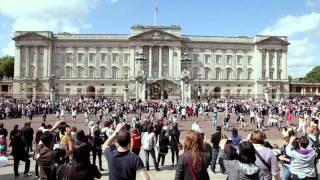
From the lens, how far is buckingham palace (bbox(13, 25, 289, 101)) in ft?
293

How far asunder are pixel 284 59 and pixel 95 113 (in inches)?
2495

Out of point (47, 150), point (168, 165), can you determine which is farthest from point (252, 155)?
point (168, 165)

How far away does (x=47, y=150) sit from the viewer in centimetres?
832

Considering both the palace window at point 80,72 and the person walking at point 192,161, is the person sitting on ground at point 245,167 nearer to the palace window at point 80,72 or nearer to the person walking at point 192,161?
the person walking at point 192,161

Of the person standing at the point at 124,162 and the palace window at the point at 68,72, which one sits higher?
the palace window at the point at 68,72

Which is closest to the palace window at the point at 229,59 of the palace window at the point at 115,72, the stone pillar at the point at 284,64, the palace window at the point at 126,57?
the stone pillar at the point at 284,64

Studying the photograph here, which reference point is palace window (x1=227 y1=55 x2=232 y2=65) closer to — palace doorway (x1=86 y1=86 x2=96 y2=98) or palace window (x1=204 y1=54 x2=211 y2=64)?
palace window (x1=204 y1=54 x2=211 y2=64)

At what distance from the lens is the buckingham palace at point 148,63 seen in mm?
89438

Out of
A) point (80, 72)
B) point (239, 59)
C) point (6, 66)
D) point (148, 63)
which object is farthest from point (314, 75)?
point (6, 66)

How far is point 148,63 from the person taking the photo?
296 feet

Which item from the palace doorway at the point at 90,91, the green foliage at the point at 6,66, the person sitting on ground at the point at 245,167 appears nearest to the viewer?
the person sitting on ground at the point at 245,167

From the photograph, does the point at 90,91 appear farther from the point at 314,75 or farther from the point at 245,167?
the point at 245,167

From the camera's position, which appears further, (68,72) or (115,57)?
(115,57)

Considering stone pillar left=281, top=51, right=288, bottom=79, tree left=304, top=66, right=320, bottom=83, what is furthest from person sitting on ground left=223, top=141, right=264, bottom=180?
tree left=304, top=66, right=320, bottom=83
